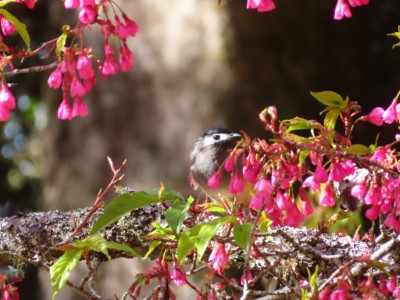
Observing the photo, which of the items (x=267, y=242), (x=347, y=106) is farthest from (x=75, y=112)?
(x=347, y=106)

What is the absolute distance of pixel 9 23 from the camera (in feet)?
8.99

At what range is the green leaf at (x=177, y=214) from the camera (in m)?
2.11

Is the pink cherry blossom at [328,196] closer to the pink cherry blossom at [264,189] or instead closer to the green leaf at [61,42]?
the pink cherry blossom at [264,189]

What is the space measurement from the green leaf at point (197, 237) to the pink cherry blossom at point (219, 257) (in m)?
0.22

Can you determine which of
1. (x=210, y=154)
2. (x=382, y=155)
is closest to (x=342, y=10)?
(x=382, y=155)

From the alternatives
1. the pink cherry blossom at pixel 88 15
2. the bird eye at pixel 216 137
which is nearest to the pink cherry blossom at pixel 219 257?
the pink cherry blossom at pixel 88 15

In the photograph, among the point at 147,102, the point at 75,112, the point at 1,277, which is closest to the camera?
the point at 1,277

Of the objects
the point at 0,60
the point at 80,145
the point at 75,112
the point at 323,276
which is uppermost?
the point at 0,60

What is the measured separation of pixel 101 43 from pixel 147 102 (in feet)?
2.52

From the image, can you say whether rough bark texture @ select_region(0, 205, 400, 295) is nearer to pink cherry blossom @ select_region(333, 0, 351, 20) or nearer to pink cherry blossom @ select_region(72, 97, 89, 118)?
pink cherry blossom @ select_region(72, 97, 89, 118)

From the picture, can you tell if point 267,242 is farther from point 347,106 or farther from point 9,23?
point 9,23

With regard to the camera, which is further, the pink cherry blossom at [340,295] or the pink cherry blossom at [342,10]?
the pink cherry blossom at [342,10]

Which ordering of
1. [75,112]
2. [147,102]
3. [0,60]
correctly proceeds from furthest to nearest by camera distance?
[147,102] → [75,112] → [0,60]

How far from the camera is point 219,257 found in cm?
234
